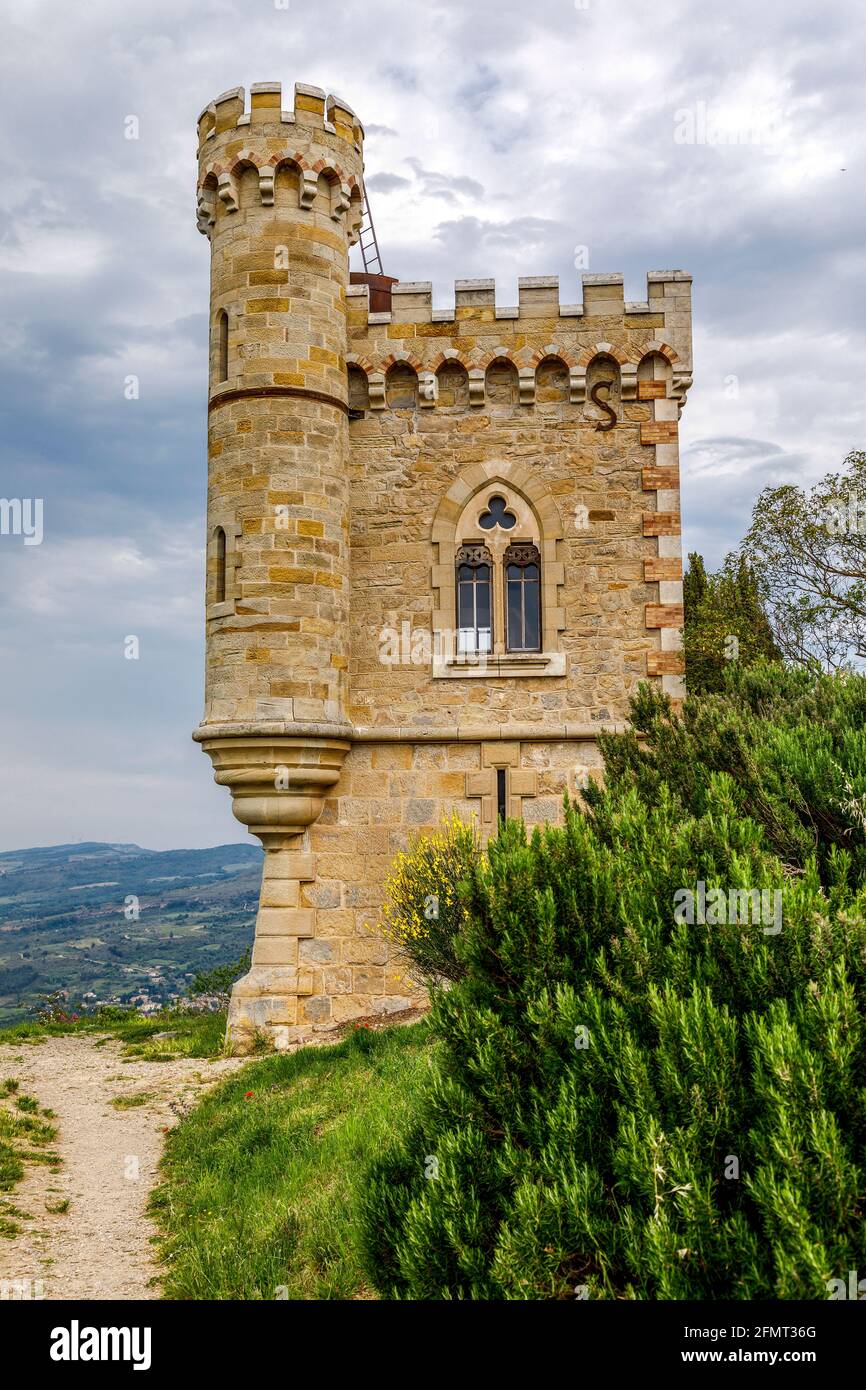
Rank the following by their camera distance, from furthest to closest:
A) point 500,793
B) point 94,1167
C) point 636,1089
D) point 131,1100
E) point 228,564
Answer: point 500,793 < point 228,564 < point 131,1100 < point 94,1167 < point 636,1089

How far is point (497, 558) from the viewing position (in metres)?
14.6

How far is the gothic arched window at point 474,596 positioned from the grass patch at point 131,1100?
6921mm

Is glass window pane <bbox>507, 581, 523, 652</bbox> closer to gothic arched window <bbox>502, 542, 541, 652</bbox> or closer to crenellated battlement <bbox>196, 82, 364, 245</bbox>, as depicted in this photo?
gothic arched window <bbox>502, 542, 541, 652</bbox>

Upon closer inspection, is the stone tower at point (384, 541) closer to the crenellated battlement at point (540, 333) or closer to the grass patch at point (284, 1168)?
the crenellated battlement at point (540, 333)

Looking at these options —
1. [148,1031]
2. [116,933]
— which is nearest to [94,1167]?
[148,1031]

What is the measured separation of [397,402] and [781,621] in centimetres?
992

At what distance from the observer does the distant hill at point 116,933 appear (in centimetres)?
5150

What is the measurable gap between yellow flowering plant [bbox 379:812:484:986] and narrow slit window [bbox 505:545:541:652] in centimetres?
262

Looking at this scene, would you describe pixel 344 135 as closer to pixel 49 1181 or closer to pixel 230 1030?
pixel 230 1030

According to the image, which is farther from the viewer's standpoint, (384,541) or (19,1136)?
(384,541)

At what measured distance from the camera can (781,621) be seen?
2095cm

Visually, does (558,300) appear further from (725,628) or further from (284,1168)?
(284,1168)

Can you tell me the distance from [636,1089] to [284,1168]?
5202 mm
